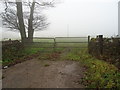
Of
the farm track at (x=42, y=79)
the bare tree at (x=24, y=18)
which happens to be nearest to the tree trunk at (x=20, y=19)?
the bare tree at (x=24, y=18)

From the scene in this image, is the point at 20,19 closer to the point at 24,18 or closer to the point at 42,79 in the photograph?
the point at 24,18

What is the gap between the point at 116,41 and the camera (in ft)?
27.4

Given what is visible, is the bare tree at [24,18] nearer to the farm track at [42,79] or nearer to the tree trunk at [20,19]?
the tree trunk at [20,19]

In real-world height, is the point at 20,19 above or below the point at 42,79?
above

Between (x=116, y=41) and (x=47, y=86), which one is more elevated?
(x=116, y=41)

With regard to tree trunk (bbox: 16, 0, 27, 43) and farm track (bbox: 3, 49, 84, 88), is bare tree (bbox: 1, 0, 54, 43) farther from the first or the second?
farm track (bbox: 3, 49, 84, 88)

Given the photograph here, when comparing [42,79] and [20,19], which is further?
[20,19]

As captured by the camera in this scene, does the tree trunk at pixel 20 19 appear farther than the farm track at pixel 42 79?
Yes

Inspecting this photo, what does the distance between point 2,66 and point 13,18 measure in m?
9.83

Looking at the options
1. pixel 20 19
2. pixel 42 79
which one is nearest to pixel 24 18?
pixel 20 19

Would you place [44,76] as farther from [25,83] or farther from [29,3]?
[29,3]

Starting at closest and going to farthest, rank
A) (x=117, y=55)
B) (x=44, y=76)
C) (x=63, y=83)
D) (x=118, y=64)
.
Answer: (x=63, y=83) → (x=44, y=76) → (x=118, y=64) → (x=117, y=55)

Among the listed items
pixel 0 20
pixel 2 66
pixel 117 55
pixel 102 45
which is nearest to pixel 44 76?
pixel 2 66

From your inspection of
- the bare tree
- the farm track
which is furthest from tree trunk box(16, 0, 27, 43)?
the farm track
